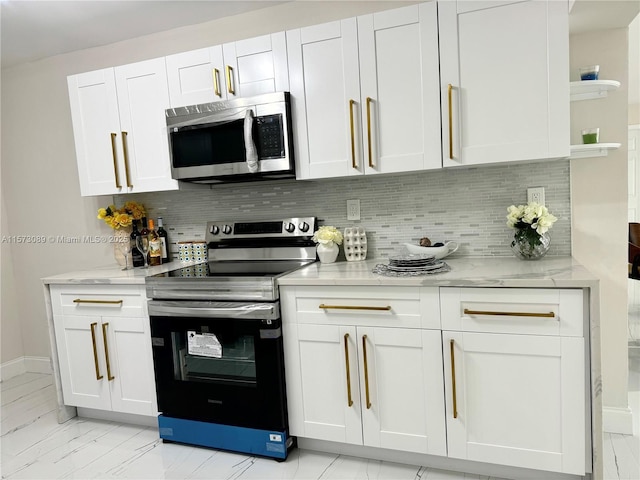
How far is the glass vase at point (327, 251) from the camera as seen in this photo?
7.87ft

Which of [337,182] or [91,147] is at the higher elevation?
[91,147]

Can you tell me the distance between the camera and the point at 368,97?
6.86 feet

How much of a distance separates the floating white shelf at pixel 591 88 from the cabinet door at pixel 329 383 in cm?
143

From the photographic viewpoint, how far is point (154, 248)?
110 inches

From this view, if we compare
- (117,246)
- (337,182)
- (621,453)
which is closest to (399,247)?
(337,182)

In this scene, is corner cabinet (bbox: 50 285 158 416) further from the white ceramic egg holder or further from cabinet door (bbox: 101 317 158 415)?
the white ceramic egg holder

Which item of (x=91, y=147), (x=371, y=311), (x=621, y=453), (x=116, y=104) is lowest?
(x=621, y=453)

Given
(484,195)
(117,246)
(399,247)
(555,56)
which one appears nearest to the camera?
(555,56)

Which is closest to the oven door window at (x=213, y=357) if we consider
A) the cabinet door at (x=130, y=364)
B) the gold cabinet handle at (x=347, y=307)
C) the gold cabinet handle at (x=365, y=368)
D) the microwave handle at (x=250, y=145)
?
the cabinet door at (x=130, y=364)

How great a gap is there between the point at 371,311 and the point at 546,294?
2.23 feet

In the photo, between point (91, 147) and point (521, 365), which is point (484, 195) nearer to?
point (521, 365)

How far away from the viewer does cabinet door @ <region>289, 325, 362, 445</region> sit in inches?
78.4

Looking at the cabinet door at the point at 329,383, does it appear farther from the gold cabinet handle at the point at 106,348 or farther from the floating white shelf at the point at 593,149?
the floating white shelf at the point at 593,149

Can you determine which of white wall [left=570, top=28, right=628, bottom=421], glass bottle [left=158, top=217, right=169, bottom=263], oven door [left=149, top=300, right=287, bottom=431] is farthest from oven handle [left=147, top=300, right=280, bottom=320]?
white wall [left=570, top=28, right=628, bottom=421]
